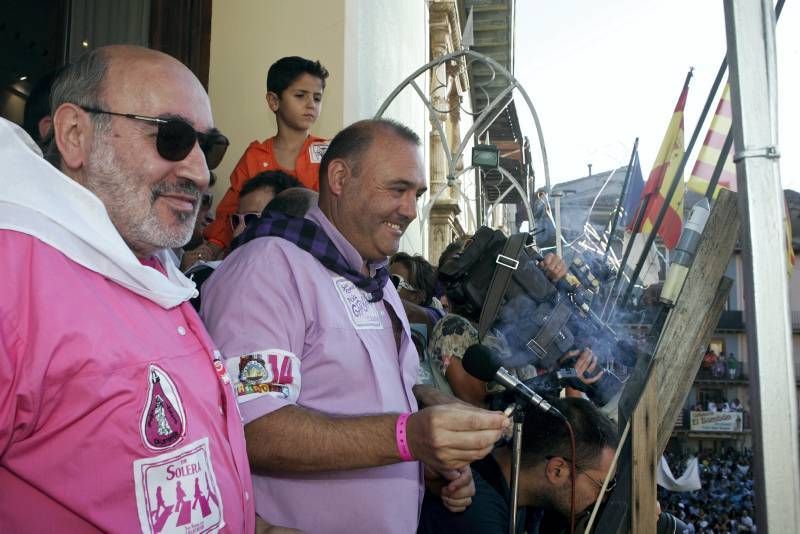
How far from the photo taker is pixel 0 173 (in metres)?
1.25

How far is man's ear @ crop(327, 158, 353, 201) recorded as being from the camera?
230 cm

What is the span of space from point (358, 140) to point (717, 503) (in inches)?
764

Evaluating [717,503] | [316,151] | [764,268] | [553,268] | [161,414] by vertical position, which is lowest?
[717,503]

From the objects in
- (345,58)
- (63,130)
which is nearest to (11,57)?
(345,58)

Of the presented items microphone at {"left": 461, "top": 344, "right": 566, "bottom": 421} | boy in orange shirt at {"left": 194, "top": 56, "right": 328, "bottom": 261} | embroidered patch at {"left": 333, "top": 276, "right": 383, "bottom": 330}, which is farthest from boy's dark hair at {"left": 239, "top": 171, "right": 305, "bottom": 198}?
microphone at {"left": 461, "top": 344, "right": 566, "bottom": 421}

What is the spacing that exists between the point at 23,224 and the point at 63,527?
50 cm

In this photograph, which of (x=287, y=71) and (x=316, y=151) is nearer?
(x=287, y=71)

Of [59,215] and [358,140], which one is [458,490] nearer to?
[358,140]

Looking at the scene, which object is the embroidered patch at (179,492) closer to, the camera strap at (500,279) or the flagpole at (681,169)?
the flagpole at (681,169)

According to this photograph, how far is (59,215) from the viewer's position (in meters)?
1.30

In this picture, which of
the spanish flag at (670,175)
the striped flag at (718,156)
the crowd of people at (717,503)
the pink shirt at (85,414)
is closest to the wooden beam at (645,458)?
the striped flag at (718,156)

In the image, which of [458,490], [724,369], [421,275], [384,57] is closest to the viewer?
→ [458,490]

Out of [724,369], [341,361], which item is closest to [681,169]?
[341,361]

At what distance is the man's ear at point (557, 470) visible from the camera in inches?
107
